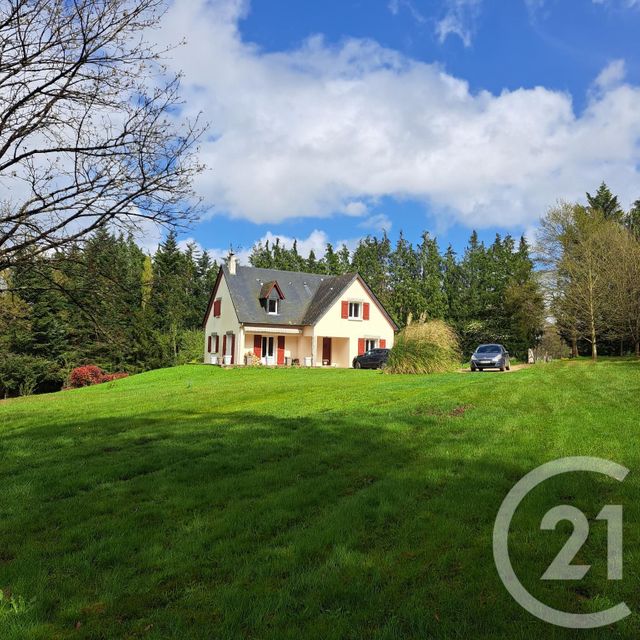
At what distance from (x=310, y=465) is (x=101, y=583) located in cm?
316

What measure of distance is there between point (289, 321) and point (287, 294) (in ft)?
9.97

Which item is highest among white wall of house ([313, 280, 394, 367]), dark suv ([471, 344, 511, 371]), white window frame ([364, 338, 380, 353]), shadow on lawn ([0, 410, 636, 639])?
white wall of house ([313, 280, 394, 367])

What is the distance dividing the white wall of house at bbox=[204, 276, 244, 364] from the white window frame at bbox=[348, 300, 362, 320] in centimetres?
878

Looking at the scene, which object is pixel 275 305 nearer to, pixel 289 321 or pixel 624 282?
pixel 289 321

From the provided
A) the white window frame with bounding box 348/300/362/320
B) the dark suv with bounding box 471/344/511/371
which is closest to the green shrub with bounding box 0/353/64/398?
the white window frame with bounding box 348/300/362/320

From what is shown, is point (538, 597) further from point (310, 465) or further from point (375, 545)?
point (310, 465)

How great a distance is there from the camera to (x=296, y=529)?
178 inches

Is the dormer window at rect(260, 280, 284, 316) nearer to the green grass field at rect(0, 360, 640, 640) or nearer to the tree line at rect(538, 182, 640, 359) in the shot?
the tree line at rect(538, 182, 640, 359)

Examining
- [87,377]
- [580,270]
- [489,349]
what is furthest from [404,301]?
[87,377]

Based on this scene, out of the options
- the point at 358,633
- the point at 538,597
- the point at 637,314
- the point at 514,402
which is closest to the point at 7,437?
the point at 358,633

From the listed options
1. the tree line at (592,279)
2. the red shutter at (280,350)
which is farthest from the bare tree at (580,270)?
the red shutter at (280,350)

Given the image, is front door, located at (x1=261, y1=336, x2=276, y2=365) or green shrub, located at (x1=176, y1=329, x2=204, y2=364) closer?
front door, located at (x1=261, y1=336, x2=276, y2=365)

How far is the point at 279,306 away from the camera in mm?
40375

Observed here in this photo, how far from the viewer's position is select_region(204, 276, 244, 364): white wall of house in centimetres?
3788
